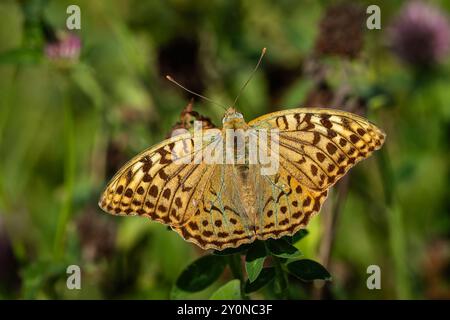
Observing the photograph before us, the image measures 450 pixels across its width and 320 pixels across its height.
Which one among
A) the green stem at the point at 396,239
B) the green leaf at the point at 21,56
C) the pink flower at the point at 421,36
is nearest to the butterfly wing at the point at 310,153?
the green stem at the point at 396,239

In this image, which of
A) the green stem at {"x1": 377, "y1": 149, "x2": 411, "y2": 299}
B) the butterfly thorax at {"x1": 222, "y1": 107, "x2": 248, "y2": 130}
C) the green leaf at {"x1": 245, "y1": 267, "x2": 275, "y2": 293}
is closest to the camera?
the green leaf at {"x1": 245, "y1": 267, "x2": 275, "y2": 293}

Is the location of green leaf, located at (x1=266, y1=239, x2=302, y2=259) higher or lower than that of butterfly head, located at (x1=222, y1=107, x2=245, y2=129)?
lower

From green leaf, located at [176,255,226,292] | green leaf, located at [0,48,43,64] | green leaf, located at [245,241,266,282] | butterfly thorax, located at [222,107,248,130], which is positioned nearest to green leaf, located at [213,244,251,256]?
green leaf, located at [245,241,266,282]

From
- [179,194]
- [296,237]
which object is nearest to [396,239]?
[296,237]

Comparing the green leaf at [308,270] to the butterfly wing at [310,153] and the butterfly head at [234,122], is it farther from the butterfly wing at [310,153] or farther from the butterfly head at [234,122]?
the butterfly head at [234,122]

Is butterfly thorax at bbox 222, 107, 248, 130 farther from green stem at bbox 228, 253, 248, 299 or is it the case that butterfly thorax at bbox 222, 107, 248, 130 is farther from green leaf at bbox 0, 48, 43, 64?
green leaf at bbox 0, 48, 43, 64
